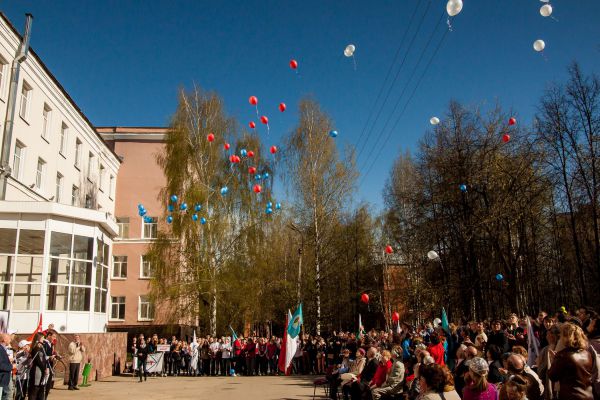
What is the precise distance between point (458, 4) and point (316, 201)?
2383cm

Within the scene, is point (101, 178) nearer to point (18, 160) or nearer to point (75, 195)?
point (75, 195)

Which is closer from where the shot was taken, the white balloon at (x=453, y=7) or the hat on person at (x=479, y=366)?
the hat on person at (x=479, y=366)

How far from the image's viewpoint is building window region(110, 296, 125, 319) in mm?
35906

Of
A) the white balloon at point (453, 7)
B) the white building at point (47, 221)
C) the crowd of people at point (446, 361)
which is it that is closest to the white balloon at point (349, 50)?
the white balloon at point (453, 7)

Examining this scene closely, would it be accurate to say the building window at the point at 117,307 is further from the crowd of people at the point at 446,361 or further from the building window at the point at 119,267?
the crowd of people at the point at 446,361

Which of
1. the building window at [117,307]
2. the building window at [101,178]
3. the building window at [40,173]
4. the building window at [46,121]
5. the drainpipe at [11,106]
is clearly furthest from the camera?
the building window at [117,307]

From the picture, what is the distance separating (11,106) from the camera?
22719 millimetres

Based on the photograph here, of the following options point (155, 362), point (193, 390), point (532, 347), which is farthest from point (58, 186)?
point (532, 347)

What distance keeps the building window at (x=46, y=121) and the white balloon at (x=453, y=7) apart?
23.8 m

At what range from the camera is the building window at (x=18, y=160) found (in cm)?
2406

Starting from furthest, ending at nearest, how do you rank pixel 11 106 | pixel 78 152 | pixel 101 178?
pixel 101 178
pixel 78 152
pixel 11 106

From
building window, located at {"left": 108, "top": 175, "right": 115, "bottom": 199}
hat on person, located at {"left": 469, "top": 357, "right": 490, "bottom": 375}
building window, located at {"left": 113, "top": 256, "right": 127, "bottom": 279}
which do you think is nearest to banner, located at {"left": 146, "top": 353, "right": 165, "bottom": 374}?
building window, located at {"left": 113, "top": 256, "right": 127, "bottom": 279}

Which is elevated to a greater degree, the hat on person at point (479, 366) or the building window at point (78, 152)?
the building window at point (78, 152)

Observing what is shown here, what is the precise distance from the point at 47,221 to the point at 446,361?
14588mm
